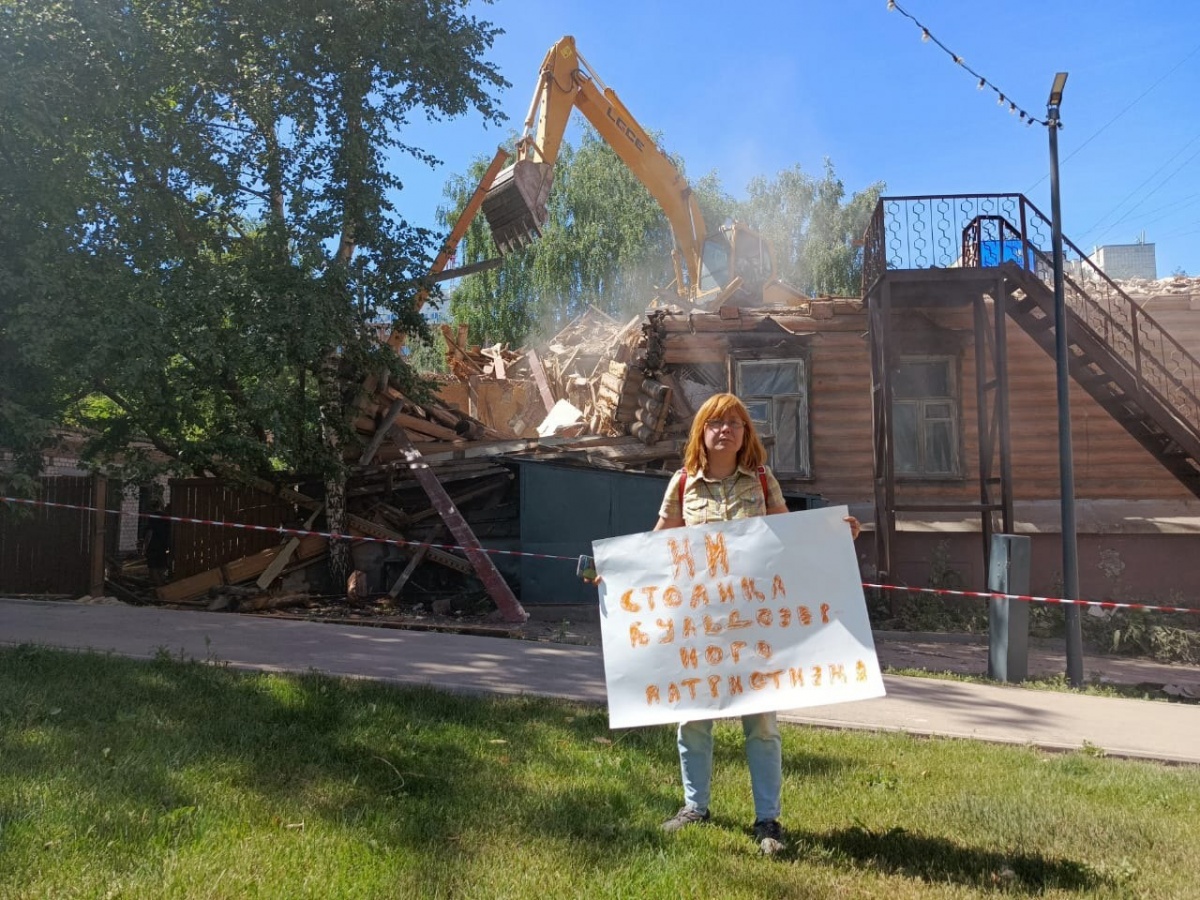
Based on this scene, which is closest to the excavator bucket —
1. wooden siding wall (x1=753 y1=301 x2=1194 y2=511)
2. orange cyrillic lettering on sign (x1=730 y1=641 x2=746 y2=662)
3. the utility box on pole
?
wooden siding wall (x1=753 y1=301 x2=1194 y2=511)

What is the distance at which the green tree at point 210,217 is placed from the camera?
8.81m

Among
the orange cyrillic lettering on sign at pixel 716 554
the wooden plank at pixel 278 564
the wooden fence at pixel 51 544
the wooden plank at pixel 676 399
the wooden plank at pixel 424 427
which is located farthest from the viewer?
the wooden plank at pixel 676 399

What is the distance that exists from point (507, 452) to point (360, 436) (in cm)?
206

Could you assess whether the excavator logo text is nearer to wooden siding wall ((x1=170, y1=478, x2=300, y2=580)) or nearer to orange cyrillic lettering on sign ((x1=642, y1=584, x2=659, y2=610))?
wooden siding wall ((x1=170, y1=478, x2=300, y2=580))

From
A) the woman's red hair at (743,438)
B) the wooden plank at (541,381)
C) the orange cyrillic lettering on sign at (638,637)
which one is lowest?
the orange cyrillic lettering on sign at (638,637)

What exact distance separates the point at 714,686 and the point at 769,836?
2.03 ft

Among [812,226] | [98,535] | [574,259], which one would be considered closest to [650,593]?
[98,535]

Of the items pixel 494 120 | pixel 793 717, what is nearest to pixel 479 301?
pixel 494 120

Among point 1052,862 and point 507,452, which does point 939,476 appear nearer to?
point 507,452

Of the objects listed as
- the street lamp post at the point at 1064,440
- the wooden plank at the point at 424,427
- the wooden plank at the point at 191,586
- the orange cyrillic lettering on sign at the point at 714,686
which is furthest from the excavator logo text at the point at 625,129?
the orange cyrillic lettering on sign at the point at 714,686

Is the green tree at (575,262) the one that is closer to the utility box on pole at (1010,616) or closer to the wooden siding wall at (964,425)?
the wooden siding wall at (964,425)

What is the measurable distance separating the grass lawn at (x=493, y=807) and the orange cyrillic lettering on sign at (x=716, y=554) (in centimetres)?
109

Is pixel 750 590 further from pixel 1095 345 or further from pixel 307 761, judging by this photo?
pixel 1095 345

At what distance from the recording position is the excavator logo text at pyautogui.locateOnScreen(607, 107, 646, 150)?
1677 centimetres
